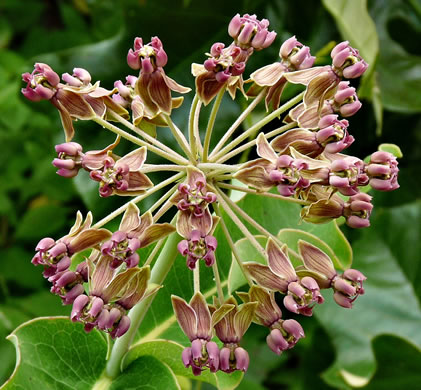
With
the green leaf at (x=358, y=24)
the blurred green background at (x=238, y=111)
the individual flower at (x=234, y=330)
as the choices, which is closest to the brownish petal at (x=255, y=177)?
the individual flower at (x=234, y=330)

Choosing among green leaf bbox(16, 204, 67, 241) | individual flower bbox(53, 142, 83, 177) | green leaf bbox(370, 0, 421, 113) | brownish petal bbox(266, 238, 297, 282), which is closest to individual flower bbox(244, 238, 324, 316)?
brownish petal bbox(266, 238, 297, 282)

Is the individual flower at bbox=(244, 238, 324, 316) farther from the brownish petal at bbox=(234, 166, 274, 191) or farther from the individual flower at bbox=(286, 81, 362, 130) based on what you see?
the individual flower at bbox=(286, 81, 362, 130)

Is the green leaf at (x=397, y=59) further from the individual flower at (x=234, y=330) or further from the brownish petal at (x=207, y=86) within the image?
the individual flower at (x=234, y=330)

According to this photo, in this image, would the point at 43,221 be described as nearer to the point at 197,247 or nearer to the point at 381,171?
the point at 197,247

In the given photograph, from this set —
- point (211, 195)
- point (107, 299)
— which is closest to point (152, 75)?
point (211, 195)

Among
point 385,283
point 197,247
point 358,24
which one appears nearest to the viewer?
point 197,247

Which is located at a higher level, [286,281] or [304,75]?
[304,75]
